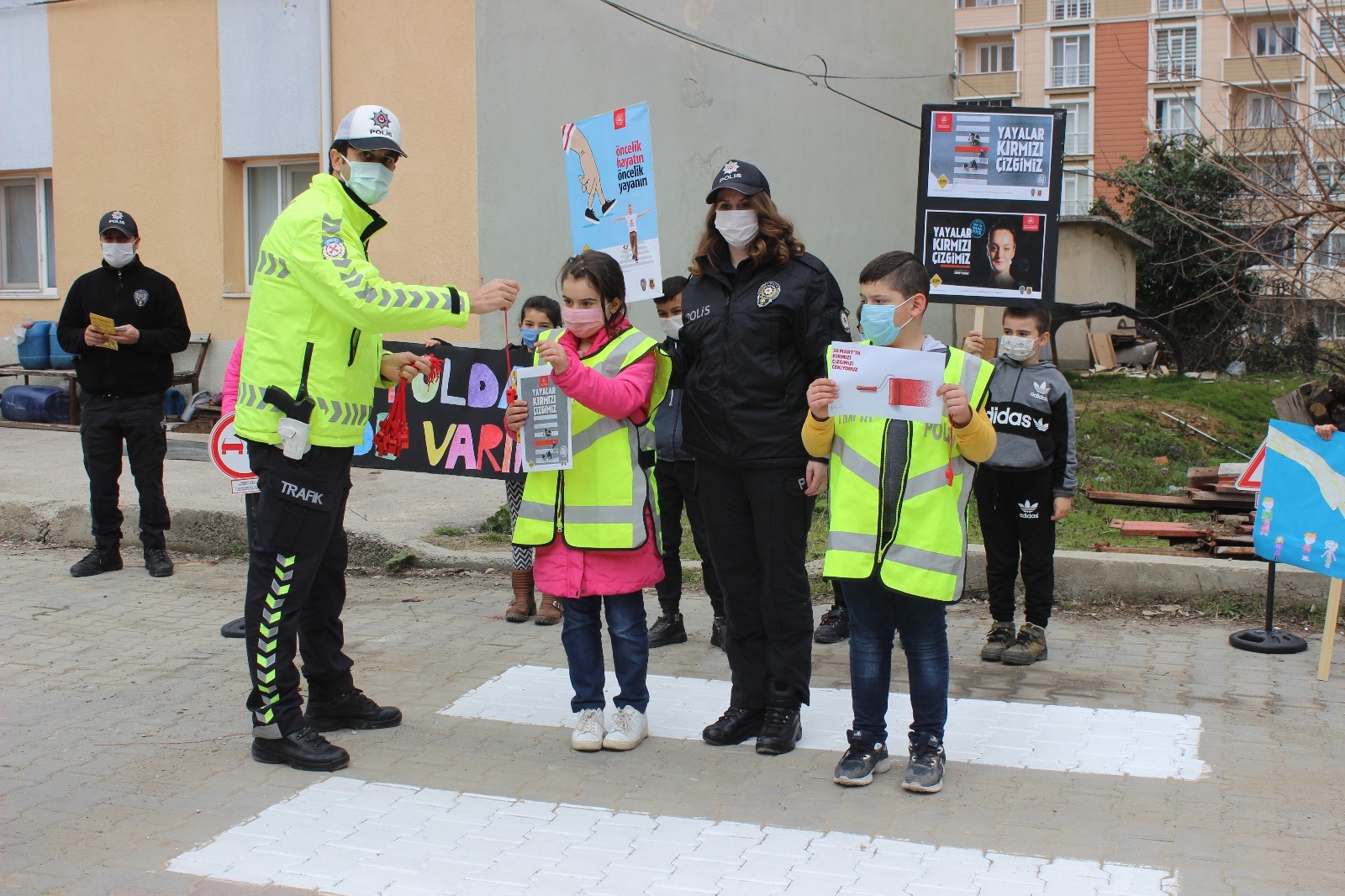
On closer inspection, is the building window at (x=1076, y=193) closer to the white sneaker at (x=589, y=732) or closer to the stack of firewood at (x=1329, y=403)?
the stack of firewood at (x=1329, y=403)

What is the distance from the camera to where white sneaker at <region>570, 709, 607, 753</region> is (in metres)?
5.03

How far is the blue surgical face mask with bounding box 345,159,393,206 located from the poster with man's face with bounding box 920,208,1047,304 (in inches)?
133

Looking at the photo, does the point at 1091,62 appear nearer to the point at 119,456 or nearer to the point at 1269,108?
the point at 1269,108

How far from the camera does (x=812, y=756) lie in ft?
16.3

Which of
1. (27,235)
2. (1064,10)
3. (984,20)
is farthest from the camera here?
(984,20)

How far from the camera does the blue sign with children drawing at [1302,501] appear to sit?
5988 mm

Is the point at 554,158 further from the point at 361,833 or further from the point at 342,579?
the point at 361,833

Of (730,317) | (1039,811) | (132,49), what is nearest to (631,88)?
(132,49)

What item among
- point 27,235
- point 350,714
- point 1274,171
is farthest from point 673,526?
point 27,235

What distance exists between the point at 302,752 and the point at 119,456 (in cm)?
430

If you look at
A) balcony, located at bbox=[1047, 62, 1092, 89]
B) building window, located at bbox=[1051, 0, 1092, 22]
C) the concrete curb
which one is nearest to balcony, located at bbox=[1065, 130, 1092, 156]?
balcony, located at bbox=[1047, 62, 1092, 89]

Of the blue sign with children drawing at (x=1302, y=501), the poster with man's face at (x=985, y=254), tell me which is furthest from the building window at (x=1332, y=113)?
the blue sign with children drawing at (x=1302, y=501)

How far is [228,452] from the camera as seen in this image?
6938mm

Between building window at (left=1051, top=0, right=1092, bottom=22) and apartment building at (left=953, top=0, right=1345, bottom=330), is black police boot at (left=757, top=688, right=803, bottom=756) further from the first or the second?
building window at (left=1051, top=0, right=1092, bottom=22)
